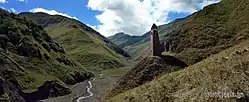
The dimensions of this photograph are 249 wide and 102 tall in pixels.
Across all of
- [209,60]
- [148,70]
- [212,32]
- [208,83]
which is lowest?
[208,83]

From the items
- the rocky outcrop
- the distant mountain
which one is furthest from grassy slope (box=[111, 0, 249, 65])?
the rocky outcrop

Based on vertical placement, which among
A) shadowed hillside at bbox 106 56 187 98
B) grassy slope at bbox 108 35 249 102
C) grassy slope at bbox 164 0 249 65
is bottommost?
grassy slope at bbox 108 35 249 102

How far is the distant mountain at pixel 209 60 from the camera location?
41.9 m

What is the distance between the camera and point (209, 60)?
62.2 metres

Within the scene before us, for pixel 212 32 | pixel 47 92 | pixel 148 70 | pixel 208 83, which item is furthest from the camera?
pixel 47 92

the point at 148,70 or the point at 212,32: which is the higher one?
the point at 212,32

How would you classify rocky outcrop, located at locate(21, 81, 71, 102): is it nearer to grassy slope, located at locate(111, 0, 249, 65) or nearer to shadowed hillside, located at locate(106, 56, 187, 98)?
grassy slope, located at locate(111, 0, 249, 65)

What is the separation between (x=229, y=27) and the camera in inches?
4131

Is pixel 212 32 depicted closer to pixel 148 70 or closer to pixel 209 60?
pixel 148 70

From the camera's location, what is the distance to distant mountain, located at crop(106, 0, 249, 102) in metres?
41.9

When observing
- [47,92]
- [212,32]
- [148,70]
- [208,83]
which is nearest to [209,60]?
[208,83]

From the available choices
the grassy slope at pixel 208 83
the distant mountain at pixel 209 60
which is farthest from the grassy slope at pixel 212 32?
the grassy slope at pixel 208 83

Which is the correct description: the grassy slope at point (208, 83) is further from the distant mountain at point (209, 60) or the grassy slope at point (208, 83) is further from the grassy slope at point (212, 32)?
the grassy slope at point (212, 32)

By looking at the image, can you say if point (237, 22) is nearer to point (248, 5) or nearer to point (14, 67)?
point (248, 5)
